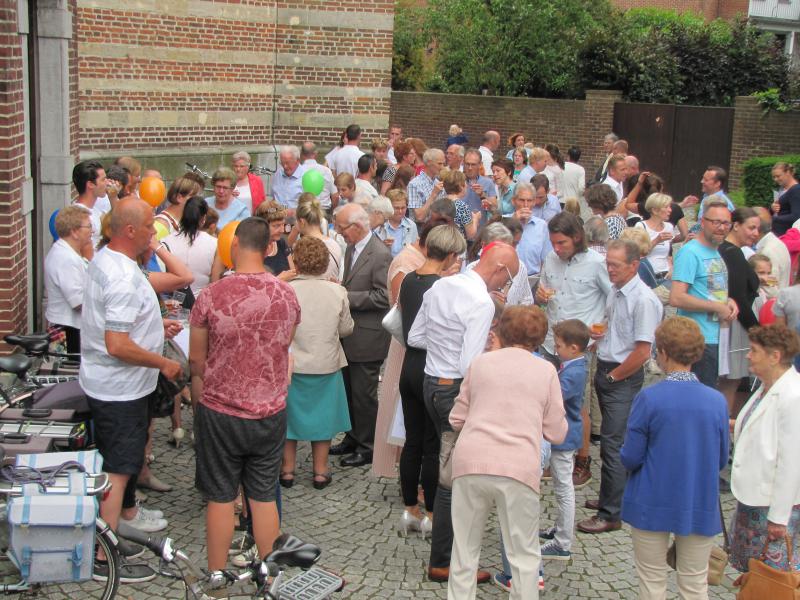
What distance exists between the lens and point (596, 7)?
29312 mm

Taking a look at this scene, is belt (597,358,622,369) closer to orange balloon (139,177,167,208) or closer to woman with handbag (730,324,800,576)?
woman with handbag (730,324,800,576)

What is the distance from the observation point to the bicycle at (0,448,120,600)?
14.9ft

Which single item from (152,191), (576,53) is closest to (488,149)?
(152,191)

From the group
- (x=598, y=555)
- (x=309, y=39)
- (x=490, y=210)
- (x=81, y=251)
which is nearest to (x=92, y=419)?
(x=81, y=251)

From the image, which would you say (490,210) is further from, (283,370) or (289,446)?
(283,370)

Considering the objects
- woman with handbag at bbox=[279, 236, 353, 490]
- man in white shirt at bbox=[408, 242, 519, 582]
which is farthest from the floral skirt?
woman with handbag at bbox=[279, 236, 353, 490]

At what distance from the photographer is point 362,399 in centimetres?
726

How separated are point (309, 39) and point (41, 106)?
8381mm

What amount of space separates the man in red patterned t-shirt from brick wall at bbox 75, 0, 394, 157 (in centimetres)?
884

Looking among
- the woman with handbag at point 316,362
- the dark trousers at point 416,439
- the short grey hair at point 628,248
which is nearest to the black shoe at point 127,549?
the woman with handbag at point 316,362

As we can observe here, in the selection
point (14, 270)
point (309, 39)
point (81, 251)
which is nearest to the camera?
point (81, 251)

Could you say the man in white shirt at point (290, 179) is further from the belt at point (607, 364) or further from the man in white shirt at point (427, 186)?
the belt at point (607, 364)

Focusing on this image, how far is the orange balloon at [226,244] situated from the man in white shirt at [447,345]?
195cm

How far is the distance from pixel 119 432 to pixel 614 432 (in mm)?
3016
